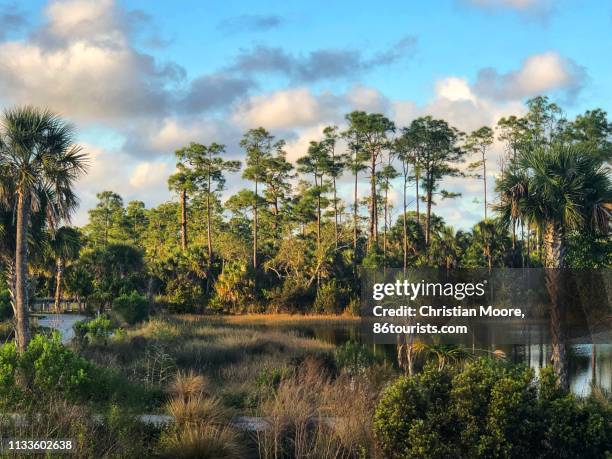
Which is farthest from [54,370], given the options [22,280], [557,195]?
[557,195]

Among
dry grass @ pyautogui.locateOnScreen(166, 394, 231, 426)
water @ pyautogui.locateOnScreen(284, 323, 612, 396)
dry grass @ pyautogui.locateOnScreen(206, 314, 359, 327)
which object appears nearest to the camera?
dry grass @ pyautogui.locateOnScreen(166, 394, 231, 426)

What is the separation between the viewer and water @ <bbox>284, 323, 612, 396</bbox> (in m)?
23.2

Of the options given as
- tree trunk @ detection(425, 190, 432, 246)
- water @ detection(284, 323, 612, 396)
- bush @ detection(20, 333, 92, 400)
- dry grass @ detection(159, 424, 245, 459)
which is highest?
tree trunk @ detection(425, 190, 432, 246)

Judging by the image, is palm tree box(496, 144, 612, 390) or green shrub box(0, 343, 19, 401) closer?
green shrub box(0, 343, 19, 401)

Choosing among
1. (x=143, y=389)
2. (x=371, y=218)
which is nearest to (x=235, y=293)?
(x=371, y=218)

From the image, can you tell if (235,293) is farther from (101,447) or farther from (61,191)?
(101,447)

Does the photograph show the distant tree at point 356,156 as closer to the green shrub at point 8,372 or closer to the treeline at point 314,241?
the treeline at point 314,241

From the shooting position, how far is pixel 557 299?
20109 mm

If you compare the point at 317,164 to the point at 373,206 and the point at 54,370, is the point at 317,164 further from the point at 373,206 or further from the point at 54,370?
the point at 54,370

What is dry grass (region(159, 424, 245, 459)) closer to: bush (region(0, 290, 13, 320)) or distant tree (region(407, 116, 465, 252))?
bush (region(0, 290, 13, 320))

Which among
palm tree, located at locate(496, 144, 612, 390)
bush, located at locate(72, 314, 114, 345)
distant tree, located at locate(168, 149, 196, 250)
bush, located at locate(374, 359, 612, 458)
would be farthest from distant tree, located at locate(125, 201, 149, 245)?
bush, located at locate(374, 359, 612, 458)

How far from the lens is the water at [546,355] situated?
2319cm

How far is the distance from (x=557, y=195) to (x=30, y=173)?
16142mm

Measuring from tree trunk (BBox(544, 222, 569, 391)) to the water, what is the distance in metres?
0.94
